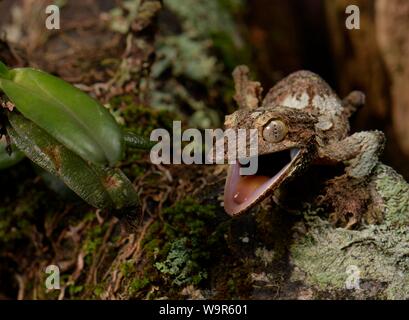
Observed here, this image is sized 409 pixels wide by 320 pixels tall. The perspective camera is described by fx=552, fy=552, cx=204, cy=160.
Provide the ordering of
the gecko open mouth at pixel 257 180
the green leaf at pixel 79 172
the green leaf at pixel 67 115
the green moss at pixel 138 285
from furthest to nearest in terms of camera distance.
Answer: the green moss at pixel 138 285
the gecko open mouth at pixel 257 180
the green leaf at pixel 79 172
the green leaf at pixel 67 115

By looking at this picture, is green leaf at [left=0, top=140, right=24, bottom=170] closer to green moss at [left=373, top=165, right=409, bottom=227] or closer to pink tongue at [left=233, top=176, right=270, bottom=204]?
pink tongue at [left=233, top=176, right=270, bottom=204]

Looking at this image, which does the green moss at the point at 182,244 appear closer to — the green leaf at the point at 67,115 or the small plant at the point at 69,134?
the small plant at the point at 69,134

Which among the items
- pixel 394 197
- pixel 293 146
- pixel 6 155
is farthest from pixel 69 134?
pixel 394 197

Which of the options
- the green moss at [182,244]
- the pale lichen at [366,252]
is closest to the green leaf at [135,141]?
the green moss at [182,244]

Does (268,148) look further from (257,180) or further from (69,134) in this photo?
(69,134)

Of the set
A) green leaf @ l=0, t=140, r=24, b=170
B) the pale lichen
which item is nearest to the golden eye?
the pale lichen
